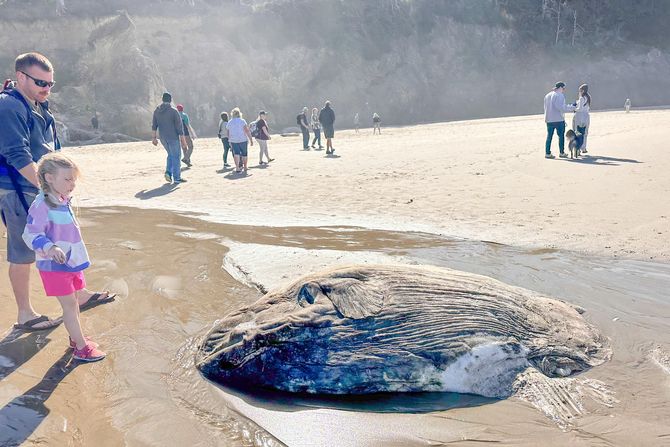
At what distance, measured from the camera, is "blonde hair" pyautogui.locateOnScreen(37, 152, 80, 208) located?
3.50 metres

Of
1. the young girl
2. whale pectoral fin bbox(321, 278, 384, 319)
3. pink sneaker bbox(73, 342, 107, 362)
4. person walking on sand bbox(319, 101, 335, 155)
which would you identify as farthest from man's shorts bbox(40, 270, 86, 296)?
person walking on sand bbox(319, 101, 335, 155)

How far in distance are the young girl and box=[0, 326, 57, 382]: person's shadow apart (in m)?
0.32

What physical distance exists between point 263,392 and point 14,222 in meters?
2.56

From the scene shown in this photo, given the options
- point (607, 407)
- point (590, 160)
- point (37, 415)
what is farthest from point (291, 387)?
point (590, 160)

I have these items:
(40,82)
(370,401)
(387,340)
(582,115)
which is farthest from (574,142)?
(40,82)

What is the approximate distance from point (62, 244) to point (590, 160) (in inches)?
435

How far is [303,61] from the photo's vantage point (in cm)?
3966

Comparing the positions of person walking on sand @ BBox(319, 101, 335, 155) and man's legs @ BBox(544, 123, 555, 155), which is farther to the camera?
person walking on sand @ BBox(319, 101, 335, 155)

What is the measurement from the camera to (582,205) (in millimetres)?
7598

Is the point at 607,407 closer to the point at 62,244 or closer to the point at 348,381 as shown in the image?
the point at 348,381

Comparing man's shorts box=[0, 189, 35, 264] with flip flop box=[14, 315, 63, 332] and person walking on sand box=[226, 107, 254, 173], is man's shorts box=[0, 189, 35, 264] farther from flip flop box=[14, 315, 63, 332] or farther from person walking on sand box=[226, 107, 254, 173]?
person walking on sand box=[226, 107, 254, 173]

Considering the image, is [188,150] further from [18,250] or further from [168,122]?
[18,250]

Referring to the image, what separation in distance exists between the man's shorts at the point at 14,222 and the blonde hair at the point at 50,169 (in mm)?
719

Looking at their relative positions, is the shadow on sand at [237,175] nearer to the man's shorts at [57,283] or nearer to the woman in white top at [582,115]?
the woman in white top at [582,115]
